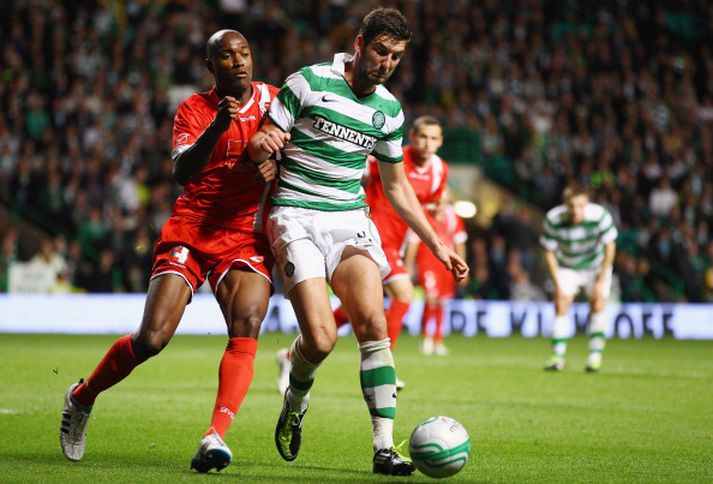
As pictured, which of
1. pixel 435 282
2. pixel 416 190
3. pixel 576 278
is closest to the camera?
pixel 416 190

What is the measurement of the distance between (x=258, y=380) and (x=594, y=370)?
A: 4.03 m

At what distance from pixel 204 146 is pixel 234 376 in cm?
121

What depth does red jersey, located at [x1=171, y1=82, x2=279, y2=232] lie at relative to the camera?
261 inches

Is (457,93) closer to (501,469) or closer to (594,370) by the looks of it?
(594,370)

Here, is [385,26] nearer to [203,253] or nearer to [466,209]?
[203,253]

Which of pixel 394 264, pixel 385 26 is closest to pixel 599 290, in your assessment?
pixel 394 264

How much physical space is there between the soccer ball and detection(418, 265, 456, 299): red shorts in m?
10.1

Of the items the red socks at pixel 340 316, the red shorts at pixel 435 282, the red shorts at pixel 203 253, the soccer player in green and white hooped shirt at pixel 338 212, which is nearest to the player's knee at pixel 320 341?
the soccer player in green and white hooped shirt at pixel 338 212

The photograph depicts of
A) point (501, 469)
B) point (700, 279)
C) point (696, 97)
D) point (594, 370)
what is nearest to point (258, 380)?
point (594, 370)

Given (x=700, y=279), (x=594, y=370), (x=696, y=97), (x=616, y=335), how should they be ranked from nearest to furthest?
1. (x=594, y=370)
2. (x=616, y=335)
3. (x=700, y=279)
4. (x=696, y=97)

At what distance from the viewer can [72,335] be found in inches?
762

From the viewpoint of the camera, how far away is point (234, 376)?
636cm

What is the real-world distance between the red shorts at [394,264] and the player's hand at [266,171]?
4682 millimetres

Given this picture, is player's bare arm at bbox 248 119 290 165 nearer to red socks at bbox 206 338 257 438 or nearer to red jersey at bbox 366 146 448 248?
red socks at bbox 206 338 257 438
